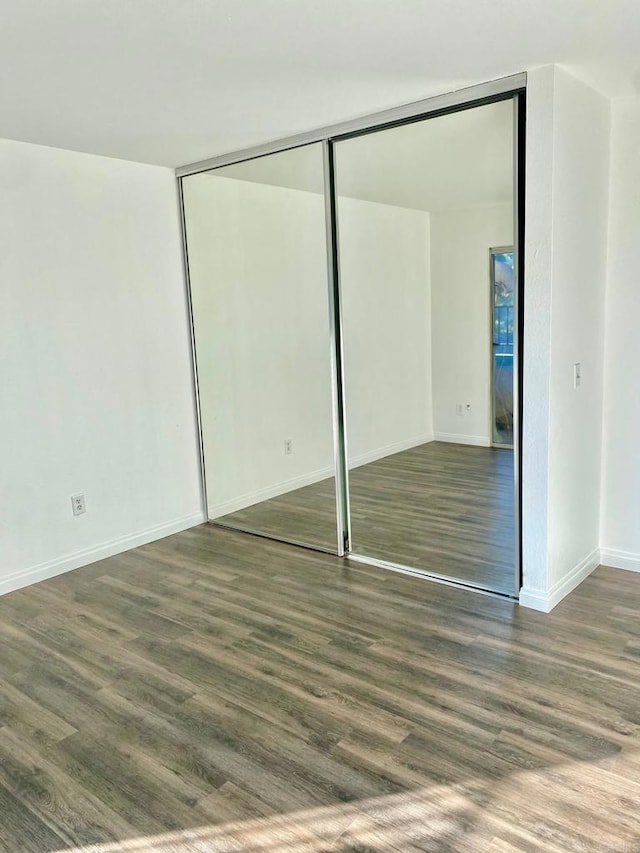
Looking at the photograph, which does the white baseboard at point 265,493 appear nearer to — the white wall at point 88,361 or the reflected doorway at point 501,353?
the white wall at point 88,361

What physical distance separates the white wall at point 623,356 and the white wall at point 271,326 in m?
1.58

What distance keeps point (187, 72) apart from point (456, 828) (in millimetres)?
2714

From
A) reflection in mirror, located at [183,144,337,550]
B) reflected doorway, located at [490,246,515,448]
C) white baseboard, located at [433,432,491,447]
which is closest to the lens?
reflected doorway, located at [490,246,515,448]

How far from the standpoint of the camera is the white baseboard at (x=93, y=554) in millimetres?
3535

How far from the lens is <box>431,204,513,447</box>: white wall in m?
5.27

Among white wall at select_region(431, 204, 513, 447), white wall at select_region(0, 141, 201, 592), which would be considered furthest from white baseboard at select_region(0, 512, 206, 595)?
white wall at select_region(431, 204, 513, 447)

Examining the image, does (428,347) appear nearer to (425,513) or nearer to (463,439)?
(463,439)

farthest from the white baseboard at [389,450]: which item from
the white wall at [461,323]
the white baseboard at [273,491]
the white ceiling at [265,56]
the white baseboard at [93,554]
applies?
the white ceiling at [265,56]

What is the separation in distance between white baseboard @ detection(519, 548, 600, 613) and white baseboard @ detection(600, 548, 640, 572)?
0.28 meters

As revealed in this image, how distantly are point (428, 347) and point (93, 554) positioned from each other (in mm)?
3233

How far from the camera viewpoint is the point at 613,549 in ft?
11.4

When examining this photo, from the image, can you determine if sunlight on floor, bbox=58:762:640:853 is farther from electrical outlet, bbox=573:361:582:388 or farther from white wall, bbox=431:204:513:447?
white wall, bbox=431:204:513:447

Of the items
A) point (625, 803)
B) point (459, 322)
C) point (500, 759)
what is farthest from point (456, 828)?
point (459, 322)

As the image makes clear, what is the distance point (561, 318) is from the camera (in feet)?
9.36
